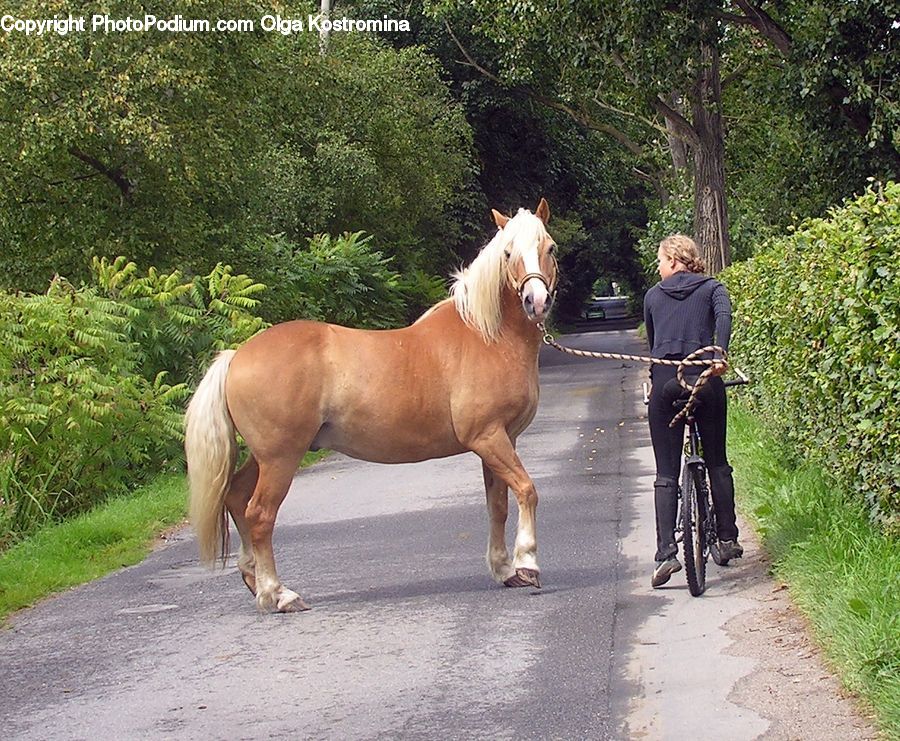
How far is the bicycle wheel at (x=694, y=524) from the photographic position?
311 inches

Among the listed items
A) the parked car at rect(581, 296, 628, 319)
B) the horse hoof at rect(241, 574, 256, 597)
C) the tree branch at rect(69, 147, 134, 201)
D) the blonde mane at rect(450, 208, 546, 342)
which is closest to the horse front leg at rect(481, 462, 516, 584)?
the blonde mane at rect(450, 208, 546, 342)

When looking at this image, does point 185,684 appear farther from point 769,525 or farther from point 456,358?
point 769,525

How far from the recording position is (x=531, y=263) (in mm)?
8477

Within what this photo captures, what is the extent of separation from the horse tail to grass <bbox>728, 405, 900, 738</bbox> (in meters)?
3.46

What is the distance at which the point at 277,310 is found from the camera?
2403 cm

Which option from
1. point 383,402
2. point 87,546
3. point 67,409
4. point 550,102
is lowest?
point 87,546

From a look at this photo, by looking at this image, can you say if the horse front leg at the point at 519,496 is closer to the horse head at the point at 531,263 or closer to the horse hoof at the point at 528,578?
the horse hoof at the point at 528,578

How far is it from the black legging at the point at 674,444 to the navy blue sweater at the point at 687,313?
0.59ft

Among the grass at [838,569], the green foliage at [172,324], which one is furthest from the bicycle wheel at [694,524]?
the green foliage at [172,324]

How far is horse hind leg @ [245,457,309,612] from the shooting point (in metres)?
8.42

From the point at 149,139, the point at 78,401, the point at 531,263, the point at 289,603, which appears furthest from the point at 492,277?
the point at 149,139

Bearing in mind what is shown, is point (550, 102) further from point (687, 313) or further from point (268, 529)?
point (268, 529)

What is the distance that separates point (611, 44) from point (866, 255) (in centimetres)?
1669

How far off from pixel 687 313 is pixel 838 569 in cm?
191
